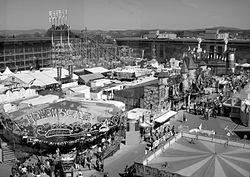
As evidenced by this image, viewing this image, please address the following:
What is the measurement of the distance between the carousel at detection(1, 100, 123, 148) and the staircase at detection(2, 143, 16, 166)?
567 millimetres

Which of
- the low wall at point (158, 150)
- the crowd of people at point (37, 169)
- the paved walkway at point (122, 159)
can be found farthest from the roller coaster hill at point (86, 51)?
the low wall at point (158, 150)

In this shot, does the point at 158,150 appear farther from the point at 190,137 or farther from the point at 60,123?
the point at 60,123

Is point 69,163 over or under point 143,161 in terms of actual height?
under

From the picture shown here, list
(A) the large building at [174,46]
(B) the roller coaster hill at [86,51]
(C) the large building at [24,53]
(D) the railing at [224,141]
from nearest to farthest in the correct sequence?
(D) the railing at [224,141]
(C) the large building at [24,53]
(B) the roller coaster hill at [86,51]
(A) the large building at [174,46]

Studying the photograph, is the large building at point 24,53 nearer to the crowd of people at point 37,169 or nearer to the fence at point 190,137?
the crowd of people at point 37,169

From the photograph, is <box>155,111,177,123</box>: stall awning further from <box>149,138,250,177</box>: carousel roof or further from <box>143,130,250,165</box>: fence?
<box>149,138,250,177</box>: carousel roof

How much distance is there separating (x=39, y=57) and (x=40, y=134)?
121ft

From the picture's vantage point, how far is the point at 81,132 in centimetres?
1448

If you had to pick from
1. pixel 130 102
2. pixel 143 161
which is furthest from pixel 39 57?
pixel 143 161

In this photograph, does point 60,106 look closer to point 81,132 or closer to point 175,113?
point 81,132

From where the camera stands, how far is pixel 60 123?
14820 millimetres

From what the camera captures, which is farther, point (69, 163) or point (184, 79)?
point (184, 79)

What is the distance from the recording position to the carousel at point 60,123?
562 inches

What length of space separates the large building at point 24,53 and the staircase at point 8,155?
2916cm
